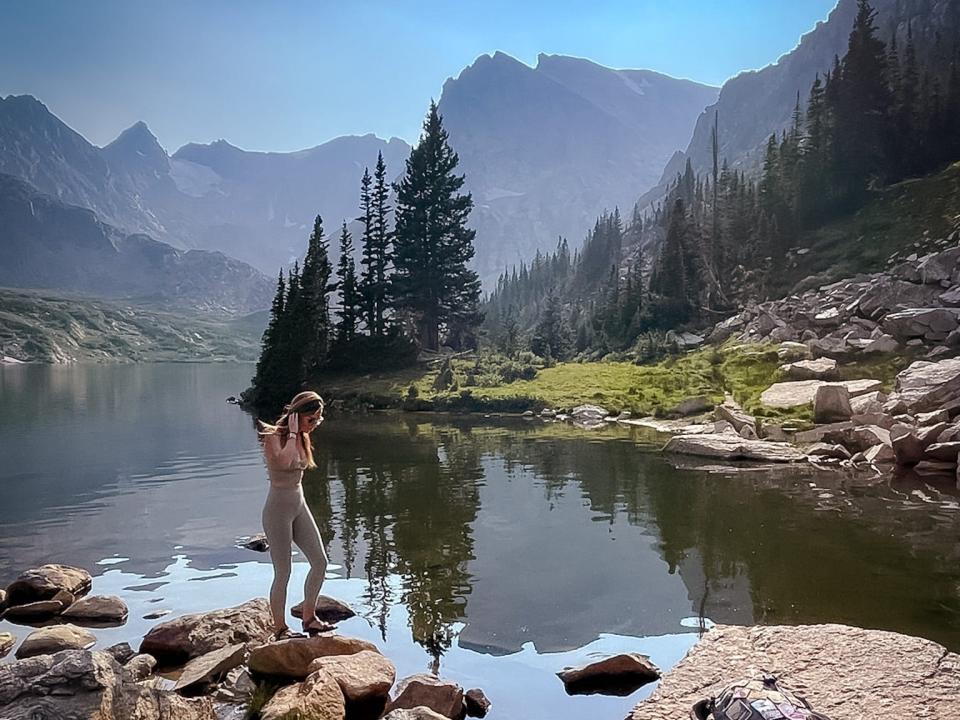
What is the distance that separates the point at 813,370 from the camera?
132 feet

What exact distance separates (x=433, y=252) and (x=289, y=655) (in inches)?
2604

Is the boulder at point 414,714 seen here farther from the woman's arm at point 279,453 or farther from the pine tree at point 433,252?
the pine tree at point 433,252

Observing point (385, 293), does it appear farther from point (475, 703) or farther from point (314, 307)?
point (475, 703)

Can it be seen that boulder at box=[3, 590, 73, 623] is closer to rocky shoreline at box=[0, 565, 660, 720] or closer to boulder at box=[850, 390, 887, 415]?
rocky shoreline at box=[0, 565, 660, 720]

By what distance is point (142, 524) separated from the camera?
19062 mm

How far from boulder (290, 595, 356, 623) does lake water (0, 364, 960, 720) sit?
0.82 ft

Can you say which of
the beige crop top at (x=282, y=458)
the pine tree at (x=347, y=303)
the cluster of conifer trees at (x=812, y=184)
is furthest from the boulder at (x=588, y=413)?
the beige crop top at (x=282, y=458)

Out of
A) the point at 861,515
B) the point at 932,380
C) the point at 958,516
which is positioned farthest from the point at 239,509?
the point at 932,380

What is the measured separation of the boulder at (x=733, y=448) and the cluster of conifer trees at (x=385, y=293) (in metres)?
39.9

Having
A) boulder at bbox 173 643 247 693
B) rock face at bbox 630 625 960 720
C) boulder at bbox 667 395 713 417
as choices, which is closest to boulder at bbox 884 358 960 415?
boulder at bbox 667 395 713 417

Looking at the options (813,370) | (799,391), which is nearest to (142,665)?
(799,391)

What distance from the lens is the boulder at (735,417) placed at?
31.9 metres

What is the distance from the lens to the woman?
30.6ft

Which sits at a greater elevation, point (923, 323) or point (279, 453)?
point (923, 323)
